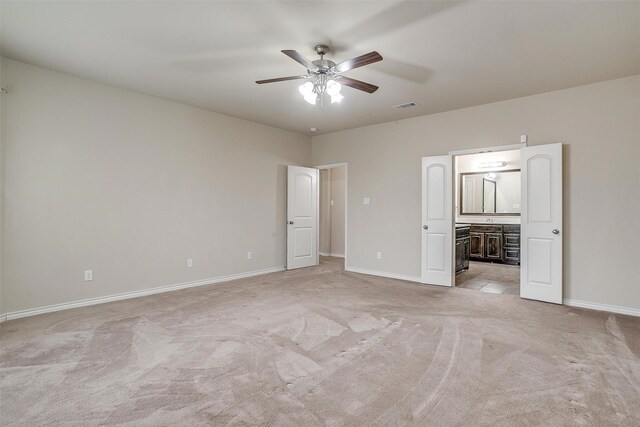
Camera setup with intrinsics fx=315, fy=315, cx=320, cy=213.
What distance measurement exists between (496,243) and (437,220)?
113 inches

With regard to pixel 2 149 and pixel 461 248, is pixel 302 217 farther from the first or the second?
pixel 2 149

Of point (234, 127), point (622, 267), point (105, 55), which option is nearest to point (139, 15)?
point (105, 55)

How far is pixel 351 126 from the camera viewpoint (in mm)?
5809

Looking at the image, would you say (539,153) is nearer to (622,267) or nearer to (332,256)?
(622,267)

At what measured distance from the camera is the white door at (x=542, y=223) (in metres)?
3.89

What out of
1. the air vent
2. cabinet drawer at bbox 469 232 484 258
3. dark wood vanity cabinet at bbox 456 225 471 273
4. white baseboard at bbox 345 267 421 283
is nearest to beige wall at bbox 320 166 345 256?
white baseboard at bbox 345 267 421 283

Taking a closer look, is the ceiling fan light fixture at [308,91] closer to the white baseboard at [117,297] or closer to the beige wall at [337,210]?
the white baseboard at [117,297]

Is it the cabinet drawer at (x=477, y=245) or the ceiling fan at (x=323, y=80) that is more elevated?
the ceiling fan at (x=323, y=80)

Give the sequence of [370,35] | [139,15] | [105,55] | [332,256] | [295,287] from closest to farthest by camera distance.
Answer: [139,15], [370,35], [105,55], [295,287], [332,256]

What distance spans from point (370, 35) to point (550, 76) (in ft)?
7.54

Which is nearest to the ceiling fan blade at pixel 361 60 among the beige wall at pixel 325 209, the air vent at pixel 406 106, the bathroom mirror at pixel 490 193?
the air vent at pixel 406 106

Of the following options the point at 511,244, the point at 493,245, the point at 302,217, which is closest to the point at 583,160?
the point at 511,244

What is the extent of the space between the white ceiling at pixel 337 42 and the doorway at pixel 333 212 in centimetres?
380

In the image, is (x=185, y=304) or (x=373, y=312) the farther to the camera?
(x=185, y=304)
